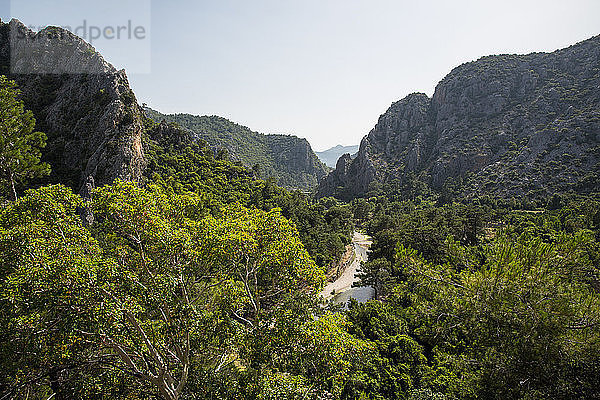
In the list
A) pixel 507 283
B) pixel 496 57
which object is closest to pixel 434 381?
pixel 507 283

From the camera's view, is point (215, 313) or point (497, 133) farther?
point (497, 133)

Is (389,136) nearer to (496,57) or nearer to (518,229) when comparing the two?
(496,57)

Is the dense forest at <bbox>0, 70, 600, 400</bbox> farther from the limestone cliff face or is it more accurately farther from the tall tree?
the limestone cliff face

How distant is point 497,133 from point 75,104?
119471 mm

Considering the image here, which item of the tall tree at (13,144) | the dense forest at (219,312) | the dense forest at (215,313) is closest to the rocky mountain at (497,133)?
the dense forest at (219,312)

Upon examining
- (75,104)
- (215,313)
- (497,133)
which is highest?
(497,133)

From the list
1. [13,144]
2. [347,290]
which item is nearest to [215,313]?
[13,144]

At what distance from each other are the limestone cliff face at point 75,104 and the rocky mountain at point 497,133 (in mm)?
89588

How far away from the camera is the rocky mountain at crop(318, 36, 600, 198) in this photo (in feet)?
252

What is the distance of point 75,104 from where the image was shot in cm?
4653

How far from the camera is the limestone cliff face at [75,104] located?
38.9m

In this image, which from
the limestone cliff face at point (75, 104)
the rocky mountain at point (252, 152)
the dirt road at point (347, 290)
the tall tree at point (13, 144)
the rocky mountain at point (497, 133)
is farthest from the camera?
the rocky mountain at point (252, 152)

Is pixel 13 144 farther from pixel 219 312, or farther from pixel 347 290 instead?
pixel 347 290

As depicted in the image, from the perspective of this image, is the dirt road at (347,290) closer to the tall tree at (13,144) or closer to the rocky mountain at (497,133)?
the tall tree at (13,144)
